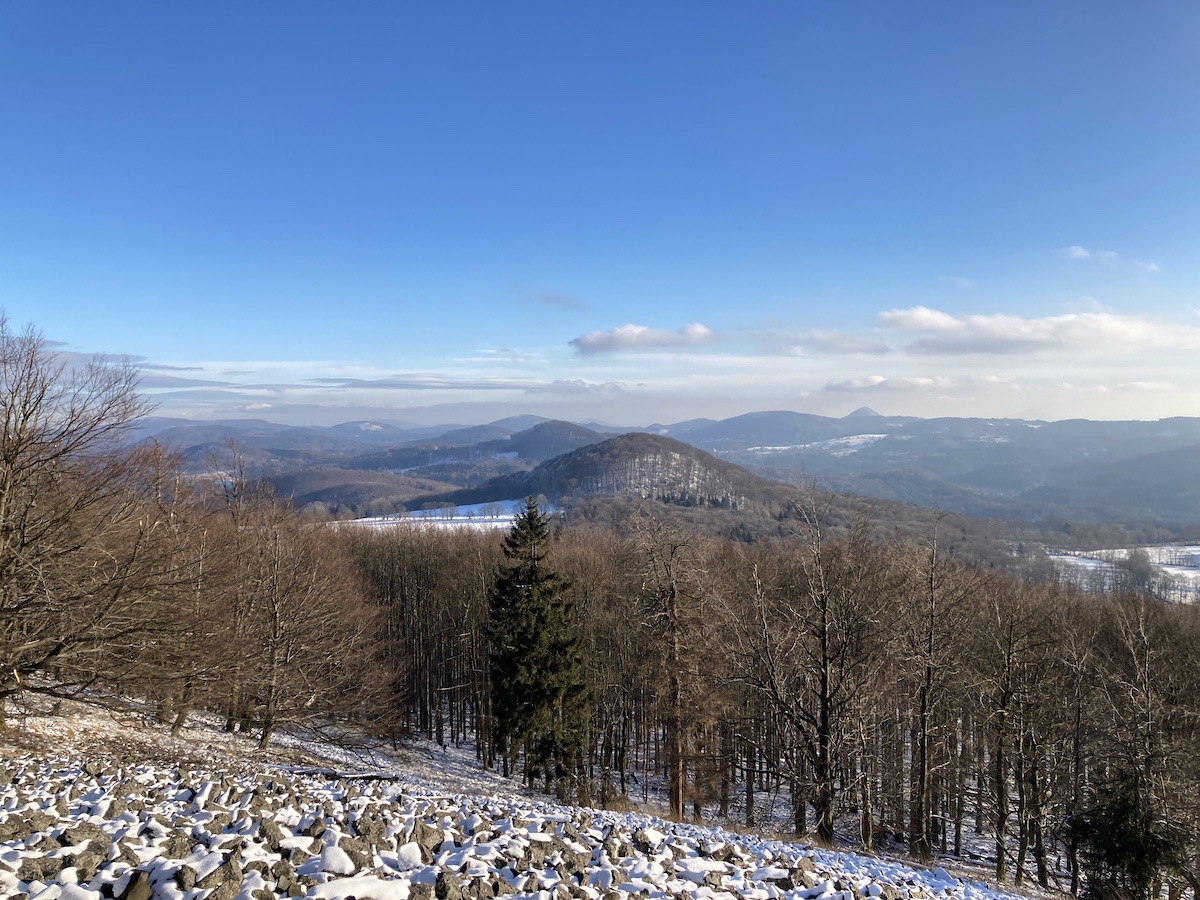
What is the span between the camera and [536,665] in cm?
2169

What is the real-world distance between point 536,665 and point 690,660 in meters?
6.32

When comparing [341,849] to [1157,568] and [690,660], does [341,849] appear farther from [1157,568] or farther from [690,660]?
[1157,568]

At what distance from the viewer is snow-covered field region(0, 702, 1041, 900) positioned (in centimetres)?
522

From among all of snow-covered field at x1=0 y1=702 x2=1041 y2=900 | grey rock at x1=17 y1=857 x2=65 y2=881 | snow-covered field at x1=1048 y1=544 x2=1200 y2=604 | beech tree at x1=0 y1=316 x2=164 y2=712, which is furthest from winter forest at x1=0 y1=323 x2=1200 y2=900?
snow-covered field at x1=1048 y1=544 x2=1200 y2=604

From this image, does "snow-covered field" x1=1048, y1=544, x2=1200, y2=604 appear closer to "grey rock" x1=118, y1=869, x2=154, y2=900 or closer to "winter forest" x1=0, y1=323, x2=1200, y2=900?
"winter forest" x1=0, y1=323, x2=1200, y2=900

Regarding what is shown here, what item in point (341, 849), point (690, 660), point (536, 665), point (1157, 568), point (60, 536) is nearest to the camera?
point (341, 849)

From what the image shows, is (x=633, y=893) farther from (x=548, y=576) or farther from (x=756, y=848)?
(x=548, y=576)

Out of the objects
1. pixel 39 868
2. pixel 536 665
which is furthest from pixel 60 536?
pixel 536 665

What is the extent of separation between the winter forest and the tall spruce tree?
89mm

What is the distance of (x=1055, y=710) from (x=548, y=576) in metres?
17.0

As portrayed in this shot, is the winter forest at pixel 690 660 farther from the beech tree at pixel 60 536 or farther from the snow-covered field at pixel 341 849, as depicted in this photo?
the snow-covered field at pixel 341 849

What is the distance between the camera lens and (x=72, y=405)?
35.0 ft

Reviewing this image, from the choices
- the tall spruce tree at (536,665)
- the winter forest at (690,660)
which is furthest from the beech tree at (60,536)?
the tall spruce tree at (536,665)

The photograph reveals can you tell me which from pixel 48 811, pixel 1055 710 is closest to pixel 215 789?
pixel 48 811
